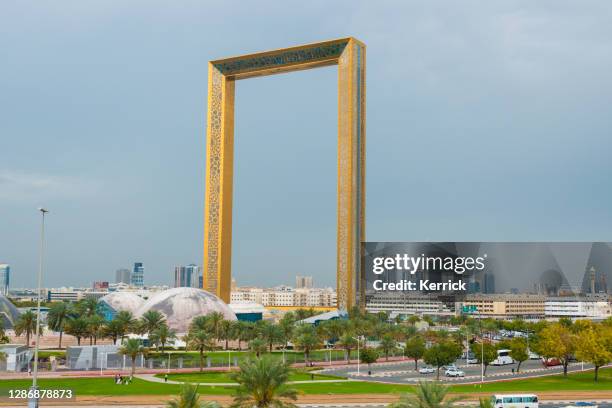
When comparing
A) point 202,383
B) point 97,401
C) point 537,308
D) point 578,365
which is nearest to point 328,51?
point 578,365

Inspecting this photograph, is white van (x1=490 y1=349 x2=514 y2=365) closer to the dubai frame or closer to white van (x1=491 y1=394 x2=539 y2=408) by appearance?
the dubai frame

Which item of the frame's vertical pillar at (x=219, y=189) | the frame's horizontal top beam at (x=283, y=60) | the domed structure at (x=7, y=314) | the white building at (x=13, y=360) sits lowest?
the white building at (x=13, y=360)

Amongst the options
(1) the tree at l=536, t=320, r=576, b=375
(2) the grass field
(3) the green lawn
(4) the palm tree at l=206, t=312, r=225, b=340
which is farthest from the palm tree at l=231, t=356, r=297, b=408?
(4) the palm tree at l=206, t=312, r=225, b=340

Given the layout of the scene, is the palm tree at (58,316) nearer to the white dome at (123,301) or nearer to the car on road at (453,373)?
the white dome at (123,301)

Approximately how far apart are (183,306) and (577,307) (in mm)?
123679

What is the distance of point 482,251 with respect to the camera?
144m

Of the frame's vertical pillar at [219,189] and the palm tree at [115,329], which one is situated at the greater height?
the frame's vertical pillar at [219,189]

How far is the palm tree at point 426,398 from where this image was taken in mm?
25906

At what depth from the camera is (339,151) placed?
113188 mm

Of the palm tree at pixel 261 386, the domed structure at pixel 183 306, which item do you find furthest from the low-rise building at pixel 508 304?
the palm tree at pixel 261 386

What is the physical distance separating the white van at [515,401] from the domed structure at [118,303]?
85743 mm

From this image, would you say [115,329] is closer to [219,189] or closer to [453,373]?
[219,189]

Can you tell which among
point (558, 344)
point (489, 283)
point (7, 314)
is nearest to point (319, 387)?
point (558, 344)

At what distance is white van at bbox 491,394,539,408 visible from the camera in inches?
1667
